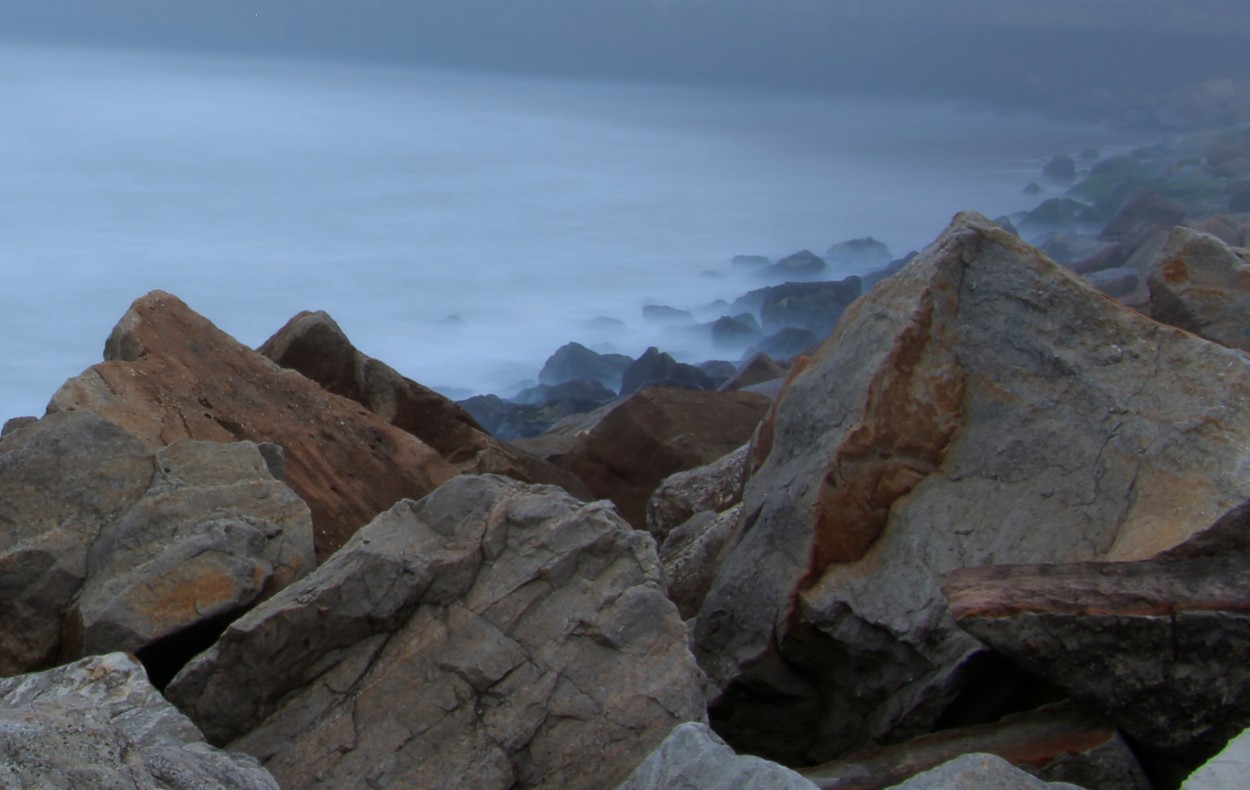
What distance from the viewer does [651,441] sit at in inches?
240

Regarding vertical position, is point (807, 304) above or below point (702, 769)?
below

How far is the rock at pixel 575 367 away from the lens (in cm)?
1148

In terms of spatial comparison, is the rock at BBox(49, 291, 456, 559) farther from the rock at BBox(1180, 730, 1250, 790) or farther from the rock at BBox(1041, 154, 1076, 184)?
the rock at BBox(1041, 154, 1076, 184)

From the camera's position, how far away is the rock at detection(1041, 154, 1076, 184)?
55.5 feet

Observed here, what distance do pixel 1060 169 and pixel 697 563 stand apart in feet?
46.8

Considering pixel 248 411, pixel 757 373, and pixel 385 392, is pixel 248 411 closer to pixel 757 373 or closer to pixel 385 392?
pixel 385 392

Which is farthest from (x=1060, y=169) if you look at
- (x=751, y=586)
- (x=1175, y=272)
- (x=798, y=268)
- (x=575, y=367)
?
(x=751, y=586)

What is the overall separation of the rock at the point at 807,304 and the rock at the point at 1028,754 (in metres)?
9.37

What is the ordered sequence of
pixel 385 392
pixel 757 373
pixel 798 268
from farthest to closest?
pixel 798 268, pixel 757 373, pixel 385 392

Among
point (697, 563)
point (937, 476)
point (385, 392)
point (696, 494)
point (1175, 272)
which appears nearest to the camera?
point (937, 476)

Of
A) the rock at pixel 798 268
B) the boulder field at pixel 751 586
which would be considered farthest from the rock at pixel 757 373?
the rock at pixel 798 268

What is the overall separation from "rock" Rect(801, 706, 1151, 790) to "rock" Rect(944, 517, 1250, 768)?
0.26ft

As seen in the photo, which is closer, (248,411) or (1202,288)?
(248,411)

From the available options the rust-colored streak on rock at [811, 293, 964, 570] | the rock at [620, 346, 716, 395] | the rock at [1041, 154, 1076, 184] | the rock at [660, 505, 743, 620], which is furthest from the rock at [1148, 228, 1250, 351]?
the rock at [1041, 154, 1076, 184]
